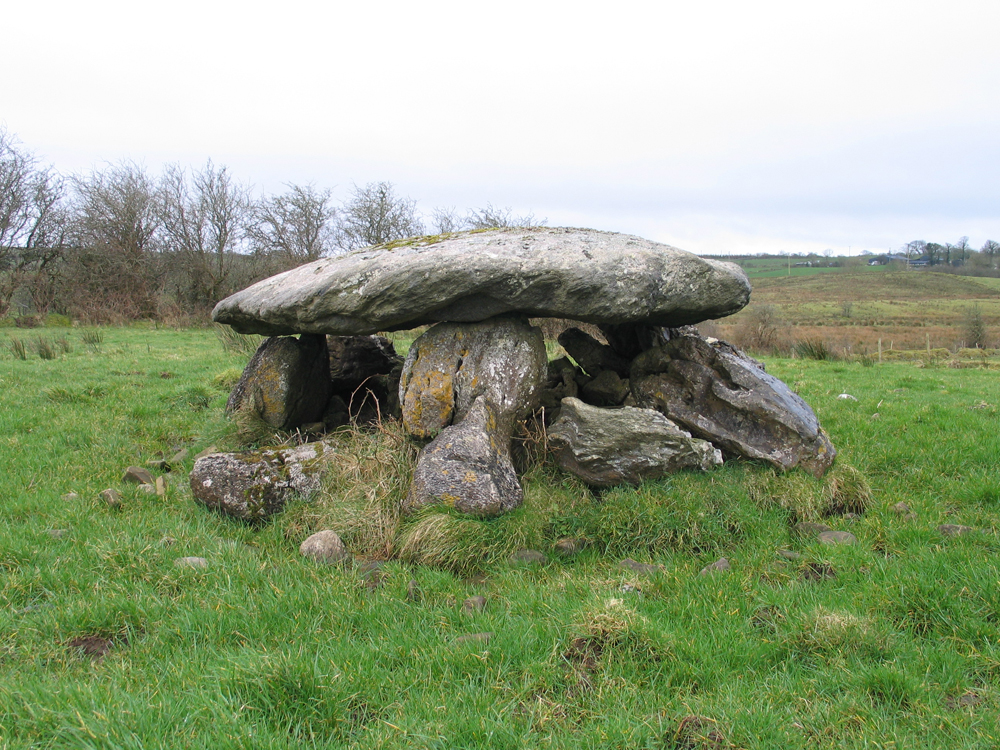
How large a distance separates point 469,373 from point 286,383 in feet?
7.95

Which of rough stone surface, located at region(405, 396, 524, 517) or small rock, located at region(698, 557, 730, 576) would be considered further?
rough stone surface, located at region(405, 396, 524, 517)

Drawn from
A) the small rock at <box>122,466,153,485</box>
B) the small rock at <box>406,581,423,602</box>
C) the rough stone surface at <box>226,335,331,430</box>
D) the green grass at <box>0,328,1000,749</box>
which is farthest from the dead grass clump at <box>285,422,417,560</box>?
the small rock at <box>122,466,153,485</box>

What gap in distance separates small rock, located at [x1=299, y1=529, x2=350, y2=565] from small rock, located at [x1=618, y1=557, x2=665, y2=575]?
2046mm

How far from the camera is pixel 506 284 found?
5.98m

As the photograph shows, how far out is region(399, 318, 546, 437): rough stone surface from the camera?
6.16 meters

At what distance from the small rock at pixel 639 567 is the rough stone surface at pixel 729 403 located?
6.64 feet

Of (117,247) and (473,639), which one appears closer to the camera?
(473,639)

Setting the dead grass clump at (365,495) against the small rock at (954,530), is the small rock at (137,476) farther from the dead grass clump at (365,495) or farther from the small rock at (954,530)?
the small rock at (954,530)

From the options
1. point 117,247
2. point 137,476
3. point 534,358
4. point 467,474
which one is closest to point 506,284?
point 534,358

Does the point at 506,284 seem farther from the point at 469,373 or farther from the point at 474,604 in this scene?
the point at 474,604

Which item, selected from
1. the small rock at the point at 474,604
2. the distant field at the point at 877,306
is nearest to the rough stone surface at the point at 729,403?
the small rock at the point at 474,604

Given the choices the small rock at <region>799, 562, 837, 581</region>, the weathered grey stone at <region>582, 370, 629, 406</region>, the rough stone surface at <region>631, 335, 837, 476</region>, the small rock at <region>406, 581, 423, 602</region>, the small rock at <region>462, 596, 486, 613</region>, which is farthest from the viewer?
the weathered grey stone at <region>582, 370, 629, 406</region>

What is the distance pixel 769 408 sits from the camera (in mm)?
6180

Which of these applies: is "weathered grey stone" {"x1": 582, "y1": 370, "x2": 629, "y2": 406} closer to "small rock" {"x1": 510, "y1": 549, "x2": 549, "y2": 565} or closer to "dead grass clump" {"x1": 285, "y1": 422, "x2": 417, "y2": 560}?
"dead grass clump" {"x1": 285, "y1": 422, "x2": 417, "y2": 560}
